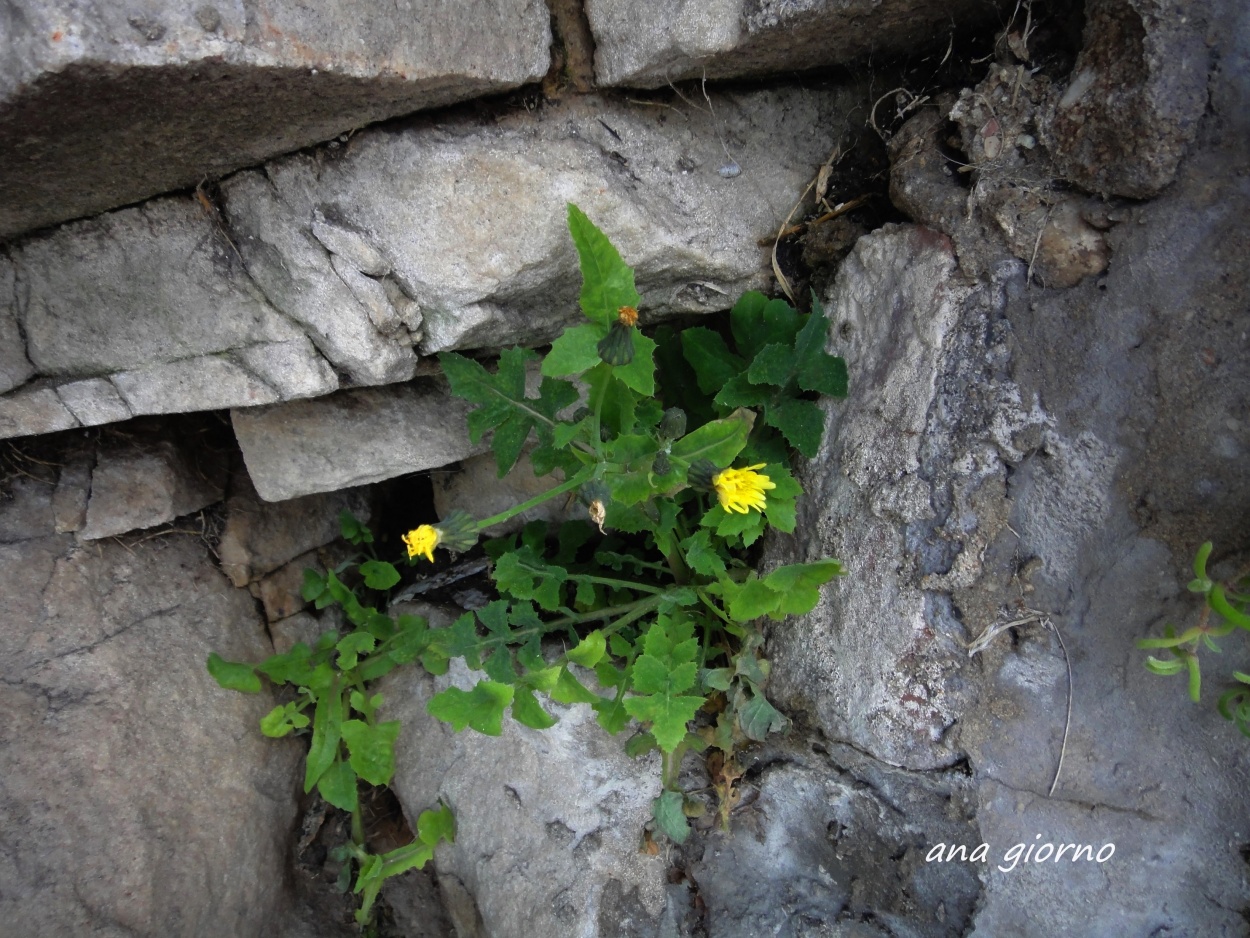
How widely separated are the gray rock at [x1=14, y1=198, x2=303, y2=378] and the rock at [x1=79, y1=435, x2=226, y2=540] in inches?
22.0

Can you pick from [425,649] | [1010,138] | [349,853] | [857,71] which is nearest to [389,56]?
[857,71]

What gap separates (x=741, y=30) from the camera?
6.86ft

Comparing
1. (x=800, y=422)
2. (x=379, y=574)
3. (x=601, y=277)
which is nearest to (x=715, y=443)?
(x=800, y=422)

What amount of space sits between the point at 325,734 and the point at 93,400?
129 cm

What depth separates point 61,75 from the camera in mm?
1527

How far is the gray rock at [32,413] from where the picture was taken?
7.54 ft

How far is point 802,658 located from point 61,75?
2.19 metres

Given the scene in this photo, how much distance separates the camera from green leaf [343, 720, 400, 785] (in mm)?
2758

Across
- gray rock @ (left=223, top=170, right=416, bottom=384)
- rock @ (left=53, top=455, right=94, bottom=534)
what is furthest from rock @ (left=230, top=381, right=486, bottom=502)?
rock @ (left=53, top=455, right=94, bottom=534)

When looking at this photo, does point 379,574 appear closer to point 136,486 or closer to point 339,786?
point 339,786

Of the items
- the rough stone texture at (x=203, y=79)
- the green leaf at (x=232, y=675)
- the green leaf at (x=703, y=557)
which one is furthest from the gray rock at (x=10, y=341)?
the green leaf at (x=703, y=557)

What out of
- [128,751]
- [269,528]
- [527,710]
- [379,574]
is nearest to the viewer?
[527,710]

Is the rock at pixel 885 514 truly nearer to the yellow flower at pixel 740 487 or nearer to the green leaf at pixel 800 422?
the green leaf at pixel 800 422

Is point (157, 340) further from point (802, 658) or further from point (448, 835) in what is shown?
point (802, 658)
